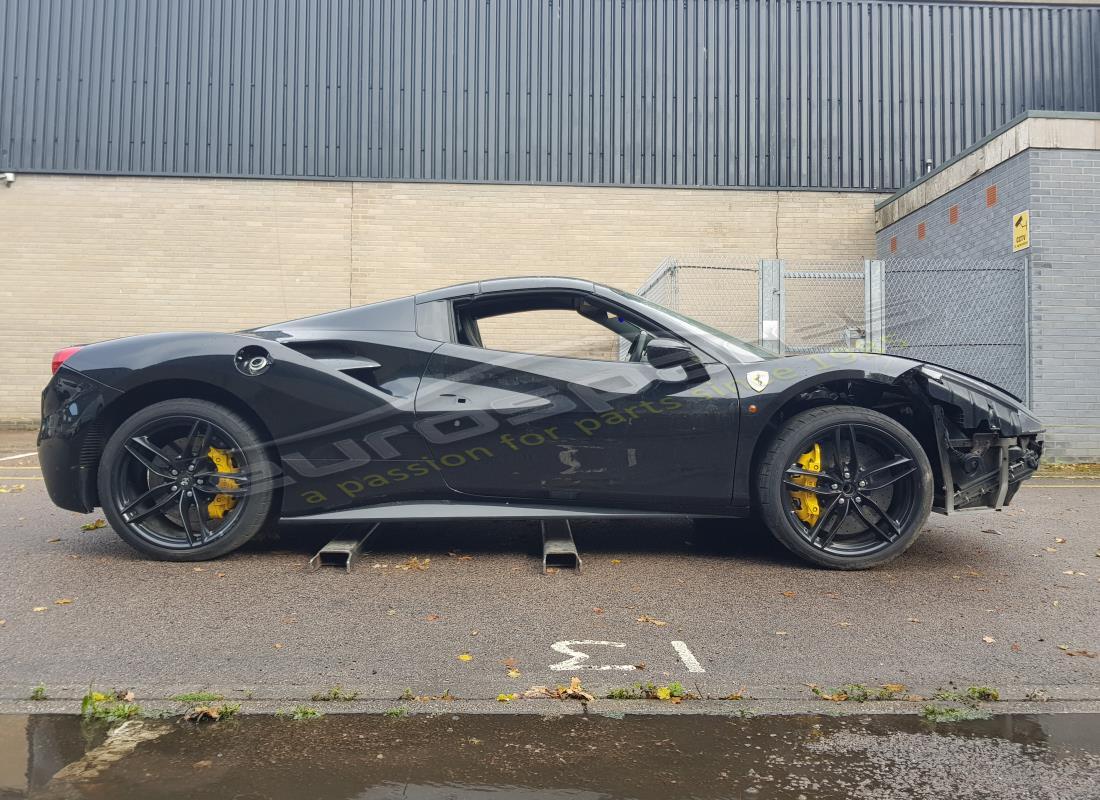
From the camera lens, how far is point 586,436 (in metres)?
3.95

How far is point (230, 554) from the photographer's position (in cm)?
421

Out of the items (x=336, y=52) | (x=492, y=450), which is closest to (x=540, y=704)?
(x=492, y=450)

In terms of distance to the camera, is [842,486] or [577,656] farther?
[842,486]

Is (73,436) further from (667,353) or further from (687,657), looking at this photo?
(687,657)

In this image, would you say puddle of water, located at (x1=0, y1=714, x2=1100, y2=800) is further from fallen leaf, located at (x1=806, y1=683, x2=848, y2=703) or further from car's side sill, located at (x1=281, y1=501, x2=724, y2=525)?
car's side sill, located at (x1=281, y1=501, x2=724, y2=525)

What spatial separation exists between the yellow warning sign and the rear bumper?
9.46 metres

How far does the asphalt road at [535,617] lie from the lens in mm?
2648

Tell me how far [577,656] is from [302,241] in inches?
490

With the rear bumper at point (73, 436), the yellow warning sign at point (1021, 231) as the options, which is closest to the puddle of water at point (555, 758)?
the rear bumper at point (73, 436)

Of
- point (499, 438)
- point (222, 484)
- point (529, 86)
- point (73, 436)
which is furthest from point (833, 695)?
point (529, 86)

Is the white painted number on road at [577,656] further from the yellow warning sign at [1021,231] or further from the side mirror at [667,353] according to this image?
the yellow warning sign at [1021,231]

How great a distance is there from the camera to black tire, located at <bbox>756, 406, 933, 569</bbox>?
395 centimetres

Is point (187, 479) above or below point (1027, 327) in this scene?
below

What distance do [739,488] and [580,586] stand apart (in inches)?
38.2
